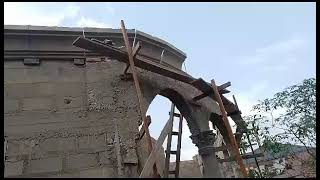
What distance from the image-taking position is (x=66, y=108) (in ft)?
20.3

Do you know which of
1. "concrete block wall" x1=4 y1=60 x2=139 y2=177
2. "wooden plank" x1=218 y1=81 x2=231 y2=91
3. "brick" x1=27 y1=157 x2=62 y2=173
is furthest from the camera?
"wooden plank" x1=218 y1=81 x2=231 y2=91

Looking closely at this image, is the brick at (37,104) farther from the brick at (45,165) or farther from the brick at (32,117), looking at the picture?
the brick at (45,165)

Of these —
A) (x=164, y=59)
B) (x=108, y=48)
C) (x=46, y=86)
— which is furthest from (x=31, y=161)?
(x=164, y=59)

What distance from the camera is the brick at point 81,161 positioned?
5.81 metres

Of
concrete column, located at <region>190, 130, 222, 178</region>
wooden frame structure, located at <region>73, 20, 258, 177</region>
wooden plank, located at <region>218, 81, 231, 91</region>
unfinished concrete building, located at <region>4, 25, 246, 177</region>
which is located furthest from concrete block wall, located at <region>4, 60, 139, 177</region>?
concrete column, located at <region>190, 130, 222, 178</region>

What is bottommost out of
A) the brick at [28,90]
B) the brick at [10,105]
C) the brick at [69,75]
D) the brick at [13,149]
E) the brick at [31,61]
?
the brick at [13,149]

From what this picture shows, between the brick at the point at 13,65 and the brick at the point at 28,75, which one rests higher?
the brick at the point at 13,65

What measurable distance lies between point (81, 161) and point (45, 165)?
601mm

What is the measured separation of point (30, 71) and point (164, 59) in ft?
10.5

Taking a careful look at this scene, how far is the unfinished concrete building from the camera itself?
18.9ft

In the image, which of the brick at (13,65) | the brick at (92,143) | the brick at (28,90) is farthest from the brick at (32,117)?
the brick at (13,65)

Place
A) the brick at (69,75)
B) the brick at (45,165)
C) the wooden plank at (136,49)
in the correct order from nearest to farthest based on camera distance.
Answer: the brick at (45,165)
the wooden plank at (136,49)
the brick at (69,75)

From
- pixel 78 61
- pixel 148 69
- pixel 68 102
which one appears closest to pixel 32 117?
pixel 68 102

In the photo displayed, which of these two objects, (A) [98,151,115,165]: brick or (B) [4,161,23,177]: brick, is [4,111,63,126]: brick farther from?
(A) [98,151,115,165]: brick
